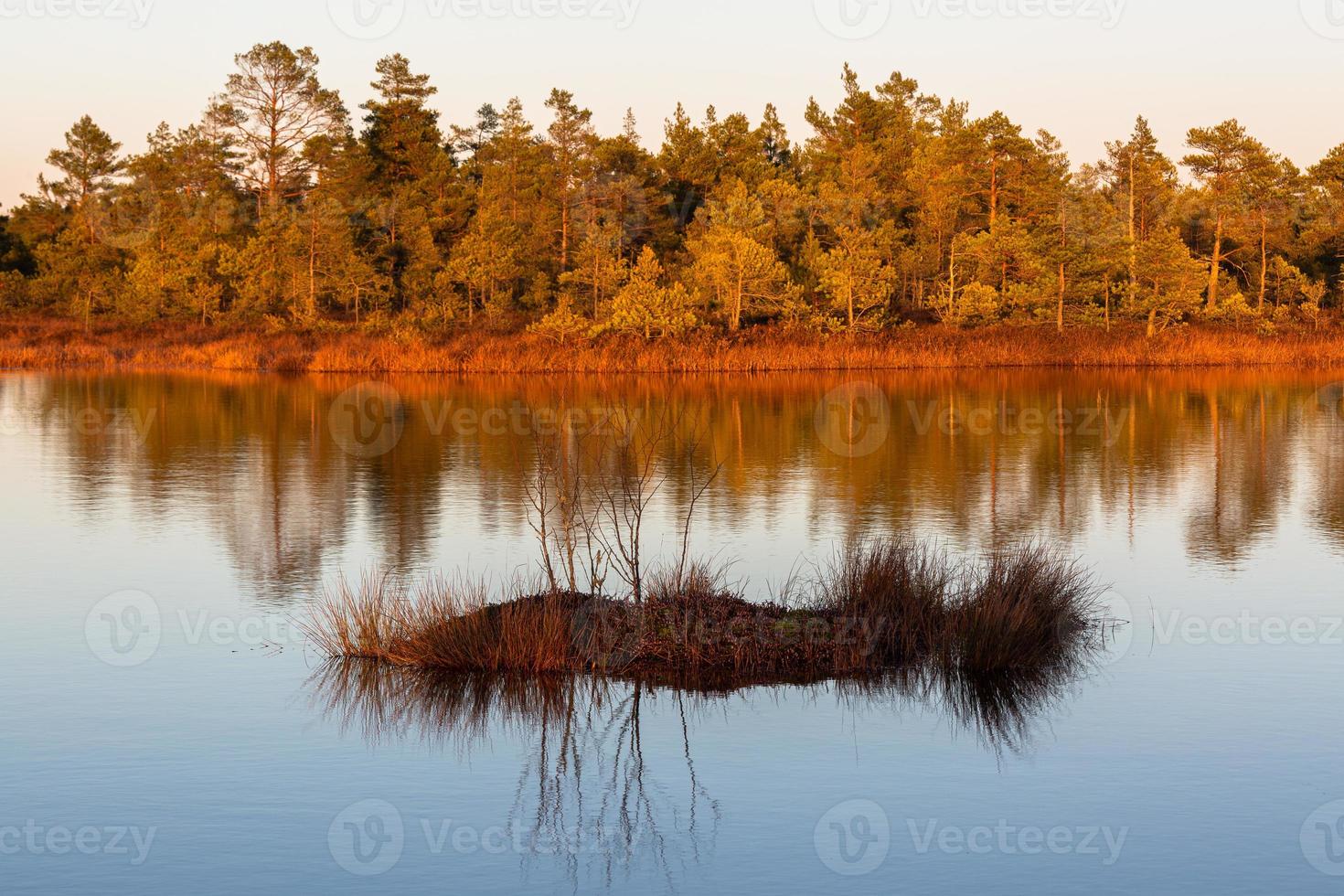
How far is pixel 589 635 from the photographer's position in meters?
11.8

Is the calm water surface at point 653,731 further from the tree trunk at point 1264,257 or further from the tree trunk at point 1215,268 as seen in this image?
the tree trunk at point 1264,257

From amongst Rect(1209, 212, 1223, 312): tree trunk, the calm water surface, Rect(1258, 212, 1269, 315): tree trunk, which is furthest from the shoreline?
the calm water surface

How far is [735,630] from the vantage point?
1202 cm

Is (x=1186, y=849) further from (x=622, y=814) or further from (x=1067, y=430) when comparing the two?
(x=1067, y=430)

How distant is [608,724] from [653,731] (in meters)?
0.40

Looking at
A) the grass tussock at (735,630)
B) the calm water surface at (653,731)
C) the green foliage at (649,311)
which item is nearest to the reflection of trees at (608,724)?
the calm water surface at (653,731)

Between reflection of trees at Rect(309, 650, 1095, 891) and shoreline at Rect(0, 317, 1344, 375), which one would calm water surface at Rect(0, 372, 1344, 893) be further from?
shoreline at Rect(0, 317, 1344, 375)

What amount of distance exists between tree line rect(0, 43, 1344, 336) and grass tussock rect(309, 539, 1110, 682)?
46.9 meters

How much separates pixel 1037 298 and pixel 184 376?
123ft

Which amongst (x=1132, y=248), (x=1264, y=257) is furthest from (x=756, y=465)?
(x=1264, y=257)

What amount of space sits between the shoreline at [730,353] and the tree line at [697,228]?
61.8 inches

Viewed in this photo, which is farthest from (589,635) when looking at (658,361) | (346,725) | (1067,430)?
(658,361)

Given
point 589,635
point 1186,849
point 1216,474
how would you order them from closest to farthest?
point 1186,849, point 589,635, point 1216,474

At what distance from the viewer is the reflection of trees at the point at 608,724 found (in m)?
8.47
